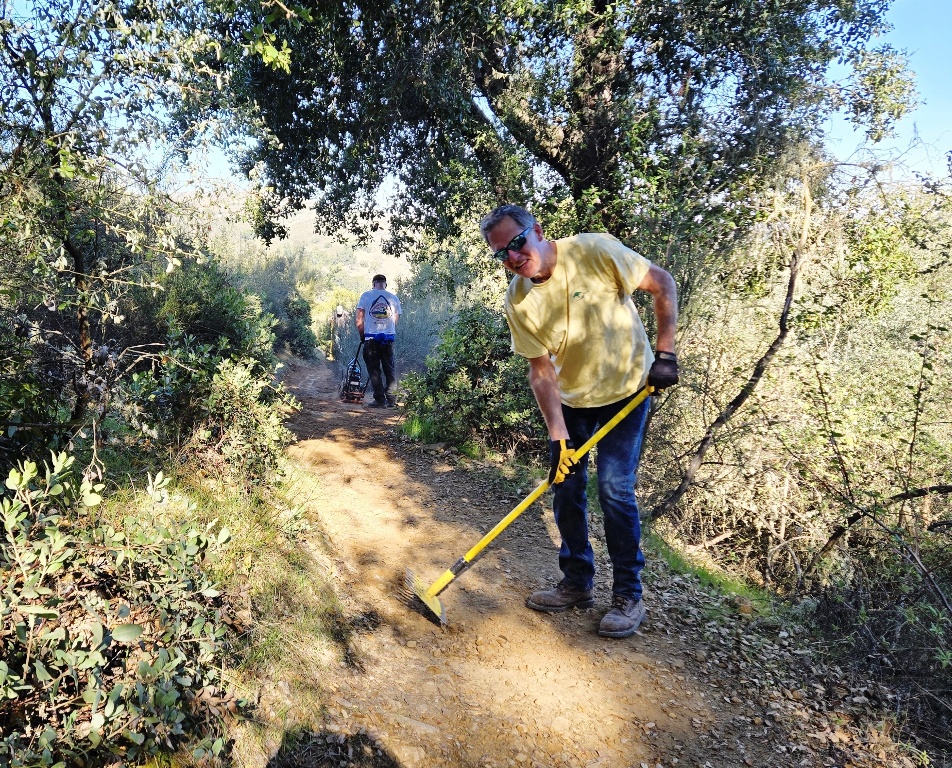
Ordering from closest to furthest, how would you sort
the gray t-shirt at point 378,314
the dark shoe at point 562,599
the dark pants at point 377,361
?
the dark shoe at point 562,599 < the gray t-shirt at point 378,314 < the dark pants at point 377,361

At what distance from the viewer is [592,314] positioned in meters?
3.16

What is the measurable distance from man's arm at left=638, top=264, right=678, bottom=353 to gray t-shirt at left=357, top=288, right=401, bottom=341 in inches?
260

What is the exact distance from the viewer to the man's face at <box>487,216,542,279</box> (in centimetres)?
307

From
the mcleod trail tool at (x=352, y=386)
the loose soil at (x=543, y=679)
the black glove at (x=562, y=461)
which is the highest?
the black glove at (x=562, y=461)

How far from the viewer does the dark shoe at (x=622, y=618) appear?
3373 millimetres

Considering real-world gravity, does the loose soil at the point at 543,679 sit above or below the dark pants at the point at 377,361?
below

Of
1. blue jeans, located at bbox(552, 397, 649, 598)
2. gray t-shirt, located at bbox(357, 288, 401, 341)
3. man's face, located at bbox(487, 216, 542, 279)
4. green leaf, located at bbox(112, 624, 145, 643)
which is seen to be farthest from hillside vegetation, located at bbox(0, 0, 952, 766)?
man's face, located at bbox(487, 216, 542, 279)

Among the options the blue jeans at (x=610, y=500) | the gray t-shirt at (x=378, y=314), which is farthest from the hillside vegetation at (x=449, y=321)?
the blue jeans at (x=610, y=500)

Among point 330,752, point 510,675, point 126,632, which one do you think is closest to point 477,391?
point 510,675

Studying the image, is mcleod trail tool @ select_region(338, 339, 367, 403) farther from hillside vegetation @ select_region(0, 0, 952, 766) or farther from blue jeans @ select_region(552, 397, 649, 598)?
blue jeans @ select_region(552, 397, 649, 598)

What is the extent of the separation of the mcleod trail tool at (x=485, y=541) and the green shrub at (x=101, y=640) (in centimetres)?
129

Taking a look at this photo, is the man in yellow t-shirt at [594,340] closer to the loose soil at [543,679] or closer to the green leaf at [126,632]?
the loose soil at [543,679]

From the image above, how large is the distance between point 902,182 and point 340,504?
202 inches

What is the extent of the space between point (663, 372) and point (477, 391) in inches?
148
